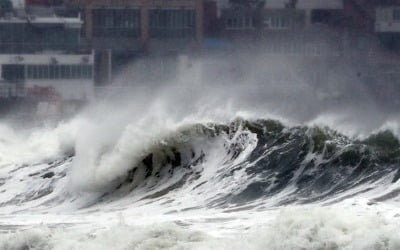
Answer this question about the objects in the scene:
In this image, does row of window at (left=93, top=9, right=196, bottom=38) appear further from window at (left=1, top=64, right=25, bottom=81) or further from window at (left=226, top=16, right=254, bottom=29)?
window at (left=1, top=64, right=25, bottom=81)

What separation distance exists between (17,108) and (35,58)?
5.29 metres

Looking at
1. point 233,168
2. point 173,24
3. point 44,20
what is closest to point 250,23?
point 173,24

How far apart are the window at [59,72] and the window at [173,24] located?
213 inches

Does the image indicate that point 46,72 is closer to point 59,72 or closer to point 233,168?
Answer: point 59,72

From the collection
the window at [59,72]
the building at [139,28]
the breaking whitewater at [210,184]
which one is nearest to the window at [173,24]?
the building at [139,28]

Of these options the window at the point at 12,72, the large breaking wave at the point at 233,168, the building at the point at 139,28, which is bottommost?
the window at the point at 12,72

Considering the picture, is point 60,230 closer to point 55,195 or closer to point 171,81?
point 55,195

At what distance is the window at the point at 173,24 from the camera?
89000 millimetres

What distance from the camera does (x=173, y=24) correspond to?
293 feet

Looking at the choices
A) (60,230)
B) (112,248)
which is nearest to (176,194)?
(60,230)

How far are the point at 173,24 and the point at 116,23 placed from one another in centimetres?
322

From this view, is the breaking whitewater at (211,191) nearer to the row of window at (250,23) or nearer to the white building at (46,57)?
the white building at (46,57)

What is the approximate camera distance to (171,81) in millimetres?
85312

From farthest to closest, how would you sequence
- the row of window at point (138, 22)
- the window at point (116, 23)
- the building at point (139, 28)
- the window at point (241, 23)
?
1. the window at point (241, 23)
2. the window at point (116, 23)
3. the row of window at point (138, 22)
4. the building at point (139, 28)
